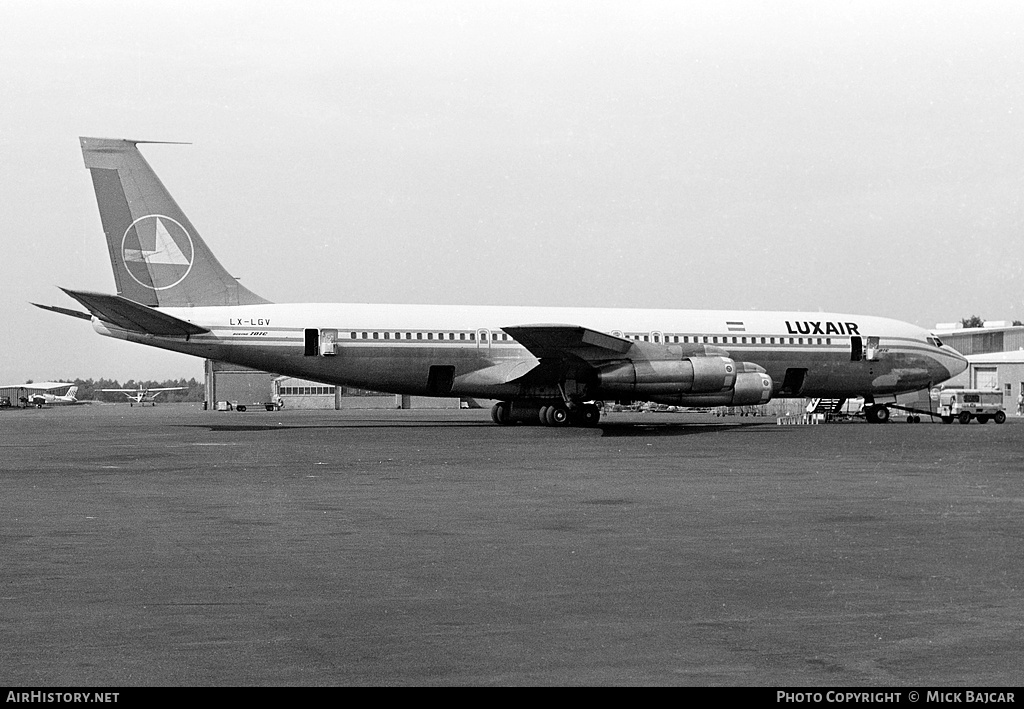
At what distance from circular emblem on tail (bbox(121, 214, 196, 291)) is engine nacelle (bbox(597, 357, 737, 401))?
1237cm

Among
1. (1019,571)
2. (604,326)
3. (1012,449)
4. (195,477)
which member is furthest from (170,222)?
(1019,571)

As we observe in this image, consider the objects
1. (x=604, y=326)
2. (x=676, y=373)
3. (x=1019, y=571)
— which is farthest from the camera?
(x=604, y=326)

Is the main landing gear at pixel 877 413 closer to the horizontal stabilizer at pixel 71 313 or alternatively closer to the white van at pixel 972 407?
the white van at pixel 972 407

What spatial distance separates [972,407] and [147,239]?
31915 mm

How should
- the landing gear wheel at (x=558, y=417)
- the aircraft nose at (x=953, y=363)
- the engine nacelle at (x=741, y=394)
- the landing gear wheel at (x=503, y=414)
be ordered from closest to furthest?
1. the engine nacelle at (x=741, y=394)
2. the landing gear wheel at (x=558, y=417)
3. the landing gear wheel at (x=503, y=414)
4. the aircraft nose at (x=953, y=363)

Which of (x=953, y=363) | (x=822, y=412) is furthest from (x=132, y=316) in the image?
(x=953, y=363)

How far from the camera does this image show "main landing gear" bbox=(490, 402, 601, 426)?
3319cm

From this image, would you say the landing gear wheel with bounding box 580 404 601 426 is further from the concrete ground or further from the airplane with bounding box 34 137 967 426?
the concrete ground

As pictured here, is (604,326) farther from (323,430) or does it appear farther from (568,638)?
(568,638)

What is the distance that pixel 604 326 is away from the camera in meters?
34.2

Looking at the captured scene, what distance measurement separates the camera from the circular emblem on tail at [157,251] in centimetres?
3098

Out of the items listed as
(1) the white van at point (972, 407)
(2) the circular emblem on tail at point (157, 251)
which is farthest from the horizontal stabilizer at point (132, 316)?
(1) the white van at point (972, 407)

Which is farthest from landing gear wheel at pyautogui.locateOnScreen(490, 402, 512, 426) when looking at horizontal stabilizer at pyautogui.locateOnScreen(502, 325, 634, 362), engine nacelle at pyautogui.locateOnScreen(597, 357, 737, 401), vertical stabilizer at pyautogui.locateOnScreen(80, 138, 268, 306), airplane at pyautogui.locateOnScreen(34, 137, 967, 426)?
vertical stabilizer at pyautogui.locateOnScreen(80, 138, 268, 306)

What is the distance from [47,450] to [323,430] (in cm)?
995
